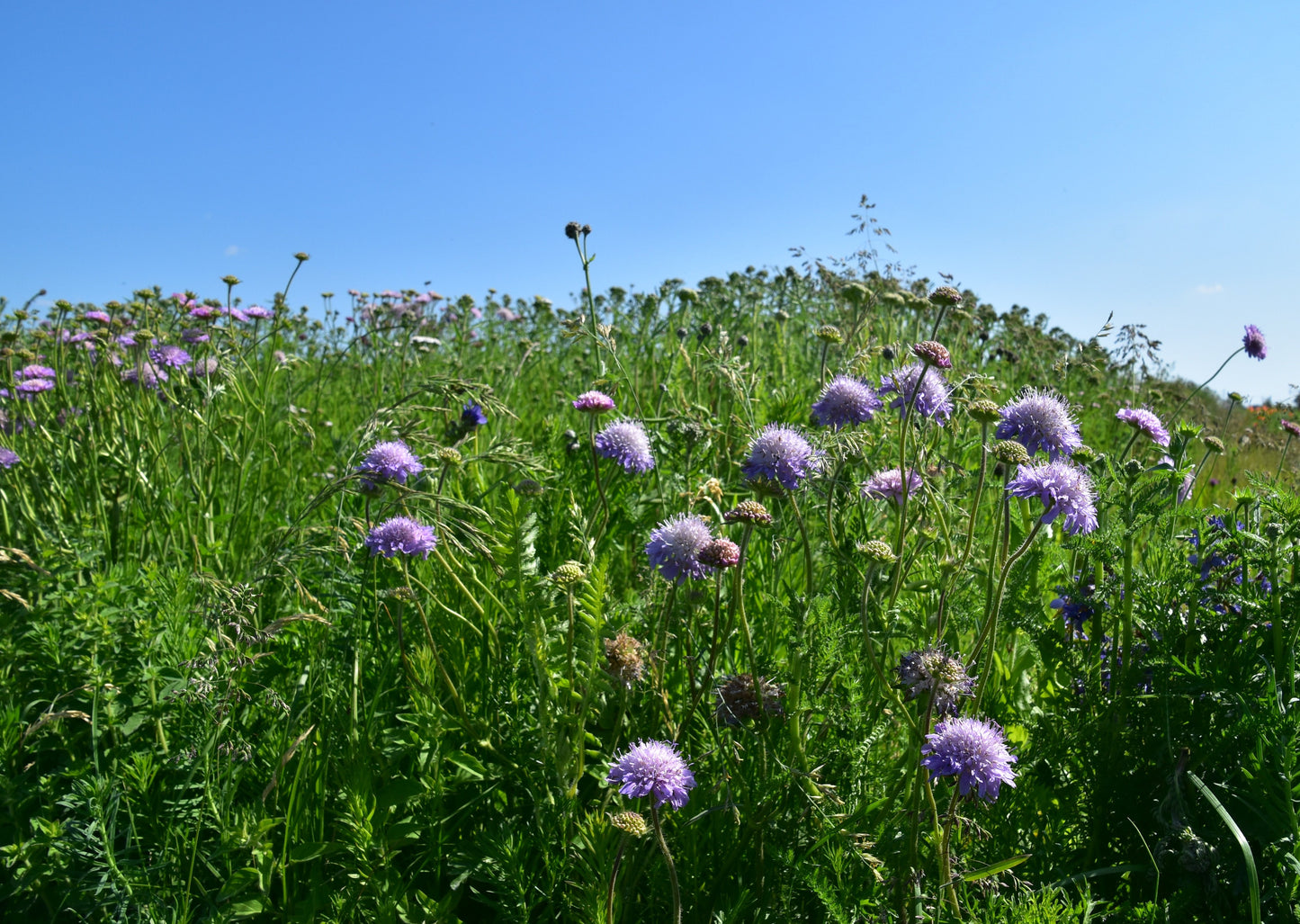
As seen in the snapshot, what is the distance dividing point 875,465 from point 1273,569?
41.3 inches

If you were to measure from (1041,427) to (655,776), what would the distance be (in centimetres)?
124

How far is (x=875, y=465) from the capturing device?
2527 mm

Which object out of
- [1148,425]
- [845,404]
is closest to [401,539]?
[845,404]

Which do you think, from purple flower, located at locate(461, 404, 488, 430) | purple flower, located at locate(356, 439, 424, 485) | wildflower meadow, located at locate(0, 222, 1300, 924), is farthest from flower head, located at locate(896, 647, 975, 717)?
purple flower, located at locate(461, 404, 488, 430)

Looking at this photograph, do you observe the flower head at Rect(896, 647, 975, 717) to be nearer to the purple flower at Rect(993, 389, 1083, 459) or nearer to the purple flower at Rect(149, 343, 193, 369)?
the purple flower at Rect(993, 389, 1083, 459)

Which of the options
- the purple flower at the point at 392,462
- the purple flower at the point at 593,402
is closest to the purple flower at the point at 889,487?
the purple flower at the point at 593,402

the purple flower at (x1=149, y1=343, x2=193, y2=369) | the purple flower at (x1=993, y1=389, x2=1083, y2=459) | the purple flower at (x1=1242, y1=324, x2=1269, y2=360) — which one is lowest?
the purple flower at (x1=993, y1=389, x2=1083, y2=459)

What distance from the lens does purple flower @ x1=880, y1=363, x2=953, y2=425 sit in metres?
2.11

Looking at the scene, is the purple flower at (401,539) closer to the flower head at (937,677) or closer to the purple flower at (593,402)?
the purple flower at (593,402)

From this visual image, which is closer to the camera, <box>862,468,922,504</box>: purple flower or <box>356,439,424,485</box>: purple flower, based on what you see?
<box>862,468,922,504</box>: purple flower

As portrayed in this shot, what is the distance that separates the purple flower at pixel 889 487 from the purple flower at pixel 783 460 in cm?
17

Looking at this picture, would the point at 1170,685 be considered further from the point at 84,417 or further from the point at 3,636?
the point at 84,417

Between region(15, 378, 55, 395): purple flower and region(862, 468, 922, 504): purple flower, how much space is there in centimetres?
354

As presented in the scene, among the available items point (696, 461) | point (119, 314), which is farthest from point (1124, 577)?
point (119, 314)
